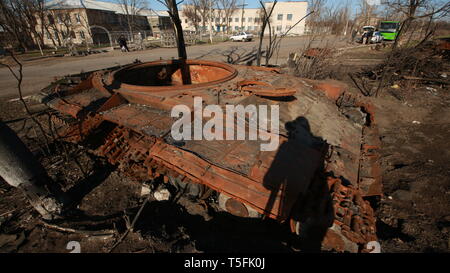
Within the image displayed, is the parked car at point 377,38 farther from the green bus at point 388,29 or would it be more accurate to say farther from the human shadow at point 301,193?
the human shadow at point 301,193

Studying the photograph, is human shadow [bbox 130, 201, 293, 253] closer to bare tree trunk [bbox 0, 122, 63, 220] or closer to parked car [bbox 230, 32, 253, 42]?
bare tree trunk [bbox 0, 122, 63, 220]

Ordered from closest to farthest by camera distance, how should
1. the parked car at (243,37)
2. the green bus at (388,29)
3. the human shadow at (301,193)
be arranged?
the human shadow at (301,193)
the green bus at (388,29)
the parked car at (243,37)

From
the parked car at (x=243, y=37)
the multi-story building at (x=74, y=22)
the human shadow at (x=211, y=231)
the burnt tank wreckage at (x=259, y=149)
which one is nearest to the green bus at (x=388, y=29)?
the parked car at (x=243, y=37)

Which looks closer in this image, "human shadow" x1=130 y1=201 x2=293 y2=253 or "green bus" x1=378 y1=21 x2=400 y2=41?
"human shadow" x1=130 y1=201 x2=293 y2=253

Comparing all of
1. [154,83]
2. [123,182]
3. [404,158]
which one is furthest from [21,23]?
[404,158]

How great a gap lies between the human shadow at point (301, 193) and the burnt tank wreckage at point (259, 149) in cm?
1

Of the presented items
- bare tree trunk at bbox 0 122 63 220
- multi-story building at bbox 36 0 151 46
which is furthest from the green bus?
bare tree trunk at bbox 0 122 63 220

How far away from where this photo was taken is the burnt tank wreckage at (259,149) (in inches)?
85.5

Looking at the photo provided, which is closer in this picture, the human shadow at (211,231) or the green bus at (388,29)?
the human shadow at (211,231)

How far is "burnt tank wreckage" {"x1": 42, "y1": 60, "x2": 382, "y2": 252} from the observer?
2172 mm

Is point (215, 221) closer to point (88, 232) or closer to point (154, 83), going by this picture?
point (88, 232)

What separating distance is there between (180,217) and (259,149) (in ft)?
6.08
